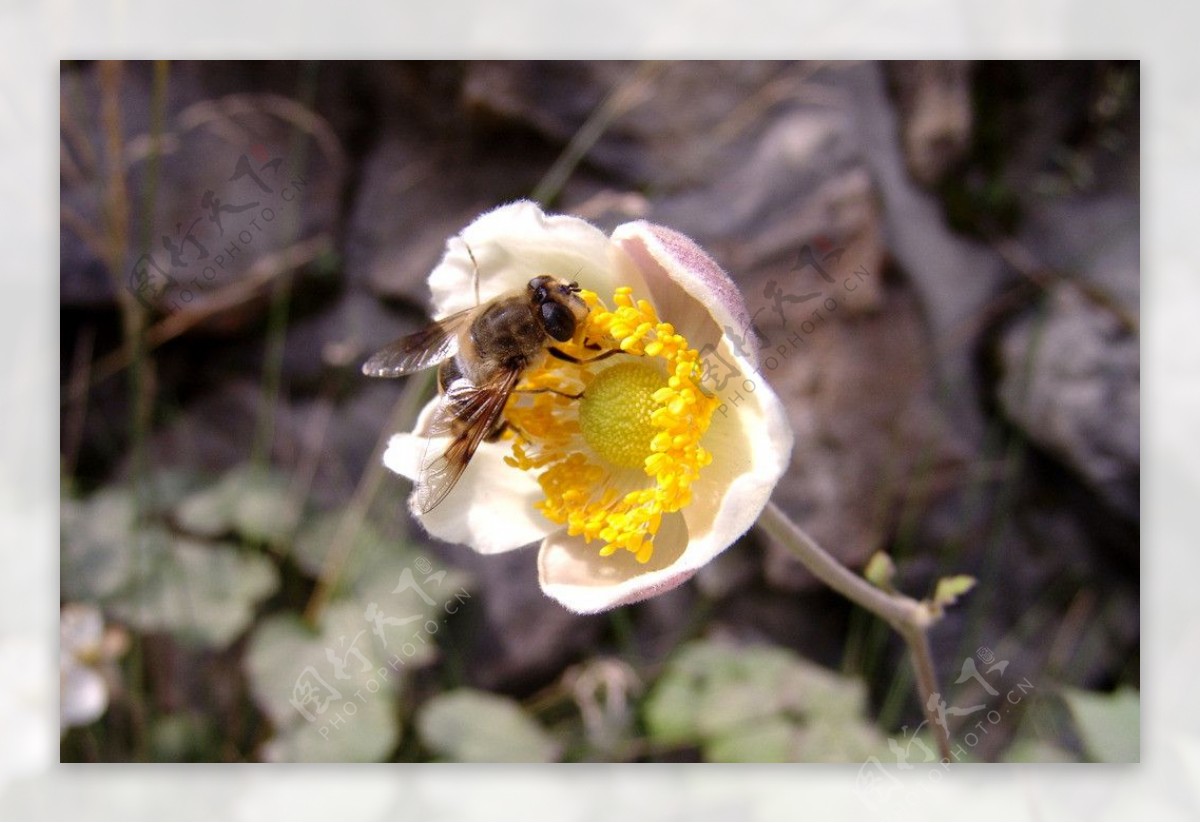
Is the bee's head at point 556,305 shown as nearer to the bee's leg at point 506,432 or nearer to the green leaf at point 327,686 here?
the bee's leg at point 506,432

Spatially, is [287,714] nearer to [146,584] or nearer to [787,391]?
[146,584]

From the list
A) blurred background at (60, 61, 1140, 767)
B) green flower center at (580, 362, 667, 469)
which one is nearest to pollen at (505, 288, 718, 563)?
green flower center at (580, 362, 667, 469)

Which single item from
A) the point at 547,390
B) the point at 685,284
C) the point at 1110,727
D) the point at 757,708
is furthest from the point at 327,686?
the point at 1110,727

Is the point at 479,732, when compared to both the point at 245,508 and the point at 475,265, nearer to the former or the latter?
the point at 245,508

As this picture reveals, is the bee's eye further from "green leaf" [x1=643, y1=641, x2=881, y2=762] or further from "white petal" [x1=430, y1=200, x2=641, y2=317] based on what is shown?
"green leaf" [x1=643, y1=641, x2=881, y2=762]

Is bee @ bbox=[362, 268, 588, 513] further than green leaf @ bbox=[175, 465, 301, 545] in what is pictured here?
No
